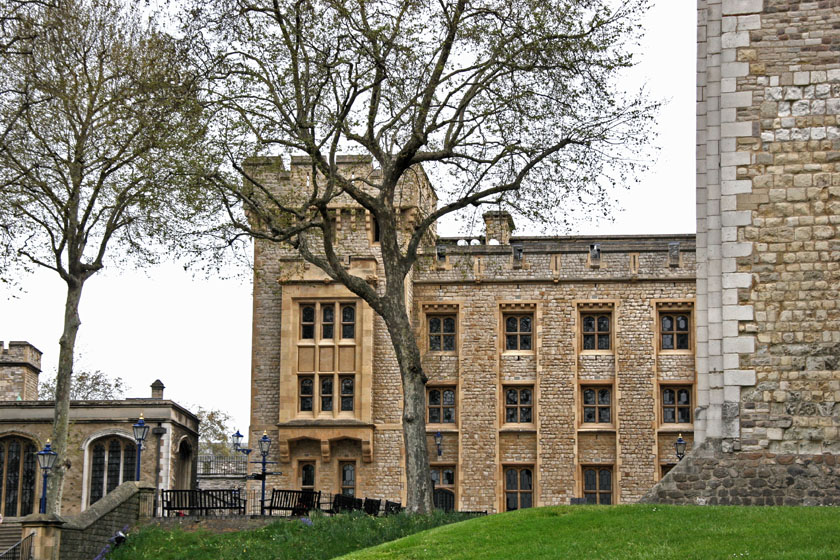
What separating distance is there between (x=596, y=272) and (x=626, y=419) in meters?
4.53

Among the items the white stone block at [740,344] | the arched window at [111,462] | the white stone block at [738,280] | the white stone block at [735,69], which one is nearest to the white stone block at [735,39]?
the white stone block at [735,69]

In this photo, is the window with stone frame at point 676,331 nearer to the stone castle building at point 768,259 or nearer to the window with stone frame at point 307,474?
the window with stone frame at point 307,474

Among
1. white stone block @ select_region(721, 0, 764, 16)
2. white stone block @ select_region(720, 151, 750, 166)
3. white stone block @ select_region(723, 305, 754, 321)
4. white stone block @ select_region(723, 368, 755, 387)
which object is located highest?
white stone block @ select_region(721, 0, 764, 16)

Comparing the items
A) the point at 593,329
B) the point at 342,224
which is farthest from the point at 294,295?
the point at 593,329

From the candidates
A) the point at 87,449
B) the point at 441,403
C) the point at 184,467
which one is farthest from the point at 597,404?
the point at 87,449

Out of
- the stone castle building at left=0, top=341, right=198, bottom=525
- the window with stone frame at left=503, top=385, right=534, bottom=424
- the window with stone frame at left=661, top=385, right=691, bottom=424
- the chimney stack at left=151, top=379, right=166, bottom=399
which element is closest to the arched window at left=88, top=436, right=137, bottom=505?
the stone castle building at left=0, top=341, right=198, bottom=525

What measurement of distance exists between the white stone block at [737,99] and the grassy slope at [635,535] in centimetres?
620

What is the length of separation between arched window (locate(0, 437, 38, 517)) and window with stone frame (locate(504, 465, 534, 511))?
14.2 metres

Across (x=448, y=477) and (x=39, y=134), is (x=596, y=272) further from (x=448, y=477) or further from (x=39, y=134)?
(x=39, y=134)

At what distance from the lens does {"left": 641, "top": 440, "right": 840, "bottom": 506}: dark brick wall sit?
18266 millimetres

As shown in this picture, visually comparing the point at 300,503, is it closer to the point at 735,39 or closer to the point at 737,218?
the point at 737,218

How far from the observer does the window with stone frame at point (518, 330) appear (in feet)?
129

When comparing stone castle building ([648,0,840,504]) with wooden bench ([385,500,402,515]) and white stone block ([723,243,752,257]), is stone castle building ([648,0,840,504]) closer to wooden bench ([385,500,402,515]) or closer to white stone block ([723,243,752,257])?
white stone block ([723,243,752,257])

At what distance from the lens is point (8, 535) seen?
109 feet
